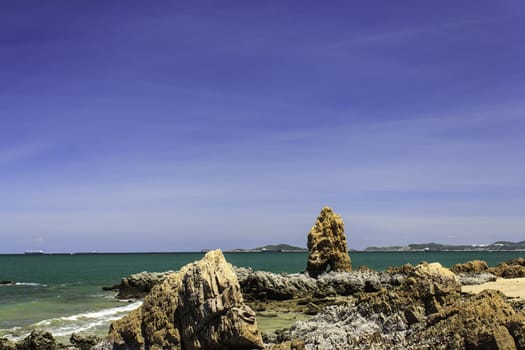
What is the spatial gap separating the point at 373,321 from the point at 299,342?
2.36 m

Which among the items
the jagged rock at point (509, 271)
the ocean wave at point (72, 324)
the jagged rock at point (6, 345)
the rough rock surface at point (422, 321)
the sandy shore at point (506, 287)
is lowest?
the ocean wave at point (72, 324)

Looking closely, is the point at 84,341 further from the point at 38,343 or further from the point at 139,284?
the point at 139,284

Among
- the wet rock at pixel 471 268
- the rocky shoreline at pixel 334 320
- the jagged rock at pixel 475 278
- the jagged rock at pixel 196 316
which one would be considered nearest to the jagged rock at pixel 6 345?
the rocky shoreline at pixel 334 320

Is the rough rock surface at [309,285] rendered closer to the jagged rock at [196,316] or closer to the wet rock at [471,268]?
the wet rock at [471,268]

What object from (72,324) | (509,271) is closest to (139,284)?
(72,324)

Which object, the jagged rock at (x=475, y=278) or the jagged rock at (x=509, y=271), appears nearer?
the jagged rock at (x=475, y=278)

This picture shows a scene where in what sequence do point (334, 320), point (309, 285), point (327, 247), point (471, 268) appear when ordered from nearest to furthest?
point (334, 320) → point (309, 285) → point (327, 247) → point (471, 268)

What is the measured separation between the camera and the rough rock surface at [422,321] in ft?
34.5

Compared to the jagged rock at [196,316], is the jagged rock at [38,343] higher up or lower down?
lower down

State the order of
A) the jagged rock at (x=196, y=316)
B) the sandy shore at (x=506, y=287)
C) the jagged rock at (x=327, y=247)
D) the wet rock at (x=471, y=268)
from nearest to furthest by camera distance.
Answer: the jagged rock at (x=196, y=316) < the sandy shore at (x=506, y=287) < the jagged rock at (x=327, y=247) < the wet rock at (x=471, y=268)

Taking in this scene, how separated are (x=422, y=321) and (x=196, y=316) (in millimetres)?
5164

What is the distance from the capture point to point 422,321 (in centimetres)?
1221

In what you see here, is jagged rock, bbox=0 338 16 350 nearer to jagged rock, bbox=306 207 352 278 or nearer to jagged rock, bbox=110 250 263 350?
jagged rock, bbox=110 250 263 350

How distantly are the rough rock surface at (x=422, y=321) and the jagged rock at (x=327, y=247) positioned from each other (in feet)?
92.6
